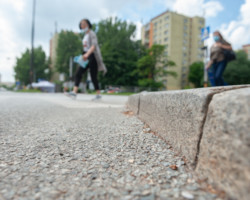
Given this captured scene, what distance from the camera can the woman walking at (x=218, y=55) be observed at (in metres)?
3.62

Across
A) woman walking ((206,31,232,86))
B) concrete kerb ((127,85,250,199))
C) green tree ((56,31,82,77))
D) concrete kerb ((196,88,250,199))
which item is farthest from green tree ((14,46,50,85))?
concrete kerb ((196,88,250,199))

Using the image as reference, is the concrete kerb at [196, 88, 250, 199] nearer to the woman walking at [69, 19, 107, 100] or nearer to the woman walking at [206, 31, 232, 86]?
the woman walking at [206, 31, 232, 86]

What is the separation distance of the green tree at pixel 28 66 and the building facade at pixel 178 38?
27821 mm

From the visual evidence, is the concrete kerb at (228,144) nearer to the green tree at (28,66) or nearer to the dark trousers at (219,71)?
the dark trousers at (219,71)

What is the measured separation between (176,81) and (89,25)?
41.7m

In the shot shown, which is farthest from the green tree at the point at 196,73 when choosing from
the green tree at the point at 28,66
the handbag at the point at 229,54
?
the handbag at the point at 229,54

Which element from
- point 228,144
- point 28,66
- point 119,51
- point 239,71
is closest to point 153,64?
point 119,51

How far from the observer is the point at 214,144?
0.68 meters

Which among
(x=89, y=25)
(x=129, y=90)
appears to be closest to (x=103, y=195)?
(x=89, y=25)

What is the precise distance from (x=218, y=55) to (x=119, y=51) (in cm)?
2663

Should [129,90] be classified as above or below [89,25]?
below

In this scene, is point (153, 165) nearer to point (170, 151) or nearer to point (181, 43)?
point (170, 151)

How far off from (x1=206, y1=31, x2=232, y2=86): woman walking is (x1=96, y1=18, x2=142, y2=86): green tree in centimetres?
2404

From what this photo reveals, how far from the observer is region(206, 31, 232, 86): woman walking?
11.9 feet
